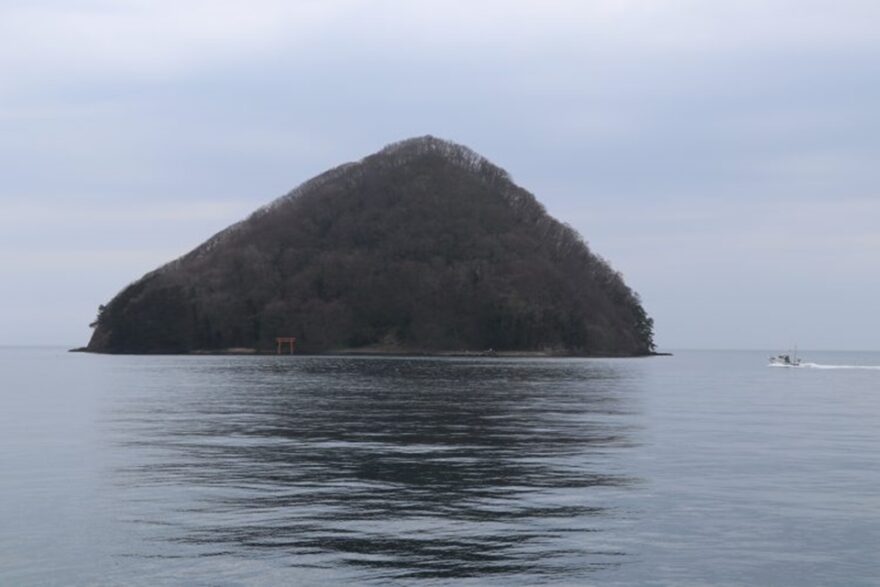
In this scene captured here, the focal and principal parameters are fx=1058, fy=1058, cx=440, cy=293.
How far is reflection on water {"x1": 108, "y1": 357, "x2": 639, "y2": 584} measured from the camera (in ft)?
86.5

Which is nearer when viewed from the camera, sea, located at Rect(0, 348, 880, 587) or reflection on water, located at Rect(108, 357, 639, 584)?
Result: sea, located at Rect(0, 348, 880, 587)

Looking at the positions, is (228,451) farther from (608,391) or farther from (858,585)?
(608,391)

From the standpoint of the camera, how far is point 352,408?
81.5 m

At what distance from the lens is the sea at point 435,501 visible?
25.0 m

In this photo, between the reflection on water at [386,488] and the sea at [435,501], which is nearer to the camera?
the sea at [435,501]

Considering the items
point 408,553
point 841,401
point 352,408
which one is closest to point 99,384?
point 352,408

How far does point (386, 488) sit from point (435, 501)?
11.2 feet

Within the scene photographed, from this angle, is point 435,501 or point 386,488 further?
point 386,488

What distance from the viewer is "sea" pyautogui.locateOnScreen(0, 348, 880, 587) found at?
25.0 m

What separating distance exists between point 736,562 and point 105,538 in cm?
1632

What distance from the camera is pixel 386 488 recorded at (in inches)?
1467

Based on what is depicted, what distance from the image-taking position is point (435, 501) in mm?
34312

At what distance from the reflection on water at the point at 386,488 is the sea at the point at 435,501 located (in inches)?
4.7

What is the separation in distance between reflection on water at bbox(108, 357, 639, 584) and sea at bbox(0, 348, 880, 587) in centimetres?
12
